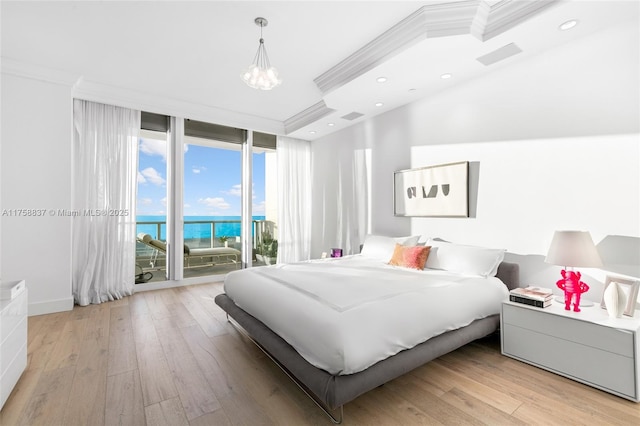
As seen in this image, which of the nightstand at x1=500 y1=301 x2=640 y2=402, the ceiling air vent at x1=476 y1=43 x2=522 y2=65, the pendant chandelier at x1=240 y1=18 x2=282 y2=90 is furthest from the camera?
the ceiling air vent at x1=476 y1=43 x2=522 y2=65

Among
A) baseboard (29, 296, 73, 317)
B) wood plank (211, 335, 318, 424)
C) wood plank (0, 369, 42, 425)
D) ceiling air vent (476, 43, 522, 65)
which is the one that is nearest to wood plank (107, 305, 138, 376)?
wood plank (0, 369, 42, 425)

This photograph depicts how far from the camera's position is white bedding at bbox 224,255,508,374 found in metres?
1.62

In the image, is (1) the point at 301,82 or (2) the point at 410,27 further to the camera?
(1) the point at 301,82

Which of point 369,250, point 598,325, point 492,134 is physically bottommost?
point 598,325

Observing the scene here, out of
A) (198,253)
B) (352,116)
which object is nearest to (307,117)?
(352,116)

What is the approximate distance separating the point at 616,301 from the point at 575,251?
0.38m

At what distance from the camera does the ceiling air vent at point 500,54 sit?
8.50ft

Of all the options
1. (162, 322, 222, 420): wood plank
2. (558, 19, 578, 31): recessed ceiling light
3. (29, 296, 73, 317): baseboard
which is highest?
(558, 19, 578, 31): recessed ceiling light

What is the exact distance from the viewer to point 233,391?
1.90m

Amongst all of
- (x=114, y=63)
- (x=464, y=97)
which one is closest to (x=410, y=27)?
(x=464, y=97)

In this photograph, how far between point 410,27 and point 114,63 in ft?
10.3

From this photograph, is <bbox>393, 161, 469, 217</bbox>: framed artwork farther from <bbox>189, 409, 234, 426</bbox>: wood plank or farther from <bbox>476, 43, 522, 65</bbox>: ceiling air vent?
<bbox>189, 409, 234, 426</bbox>: wood plank

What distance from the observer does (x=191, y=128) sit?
15.8 ft

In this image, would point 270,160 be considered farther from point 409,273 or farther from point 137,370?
point 137,370
